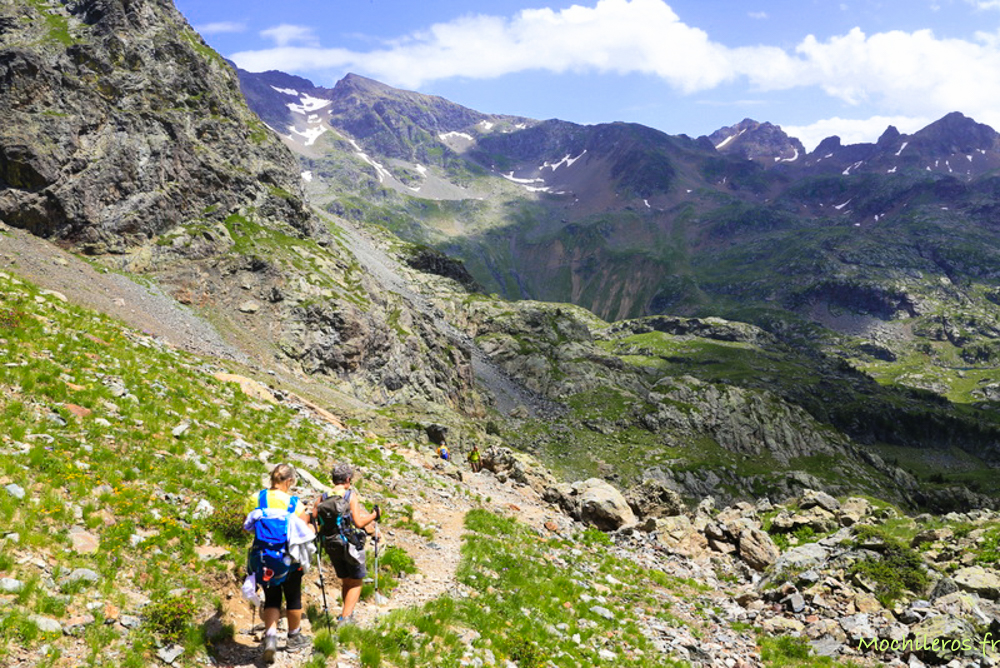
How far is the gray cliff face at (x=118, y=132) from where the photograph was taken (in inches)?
2985

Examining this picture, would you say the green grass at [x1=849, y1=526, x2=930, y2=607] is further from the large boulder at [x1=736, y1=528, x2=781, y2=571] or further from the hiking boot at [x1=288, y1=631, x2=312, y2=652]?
the hiking boot at [x1=288, y1=631, x2=312, y2=652]

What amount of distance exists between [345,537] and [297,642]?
231 centimetres

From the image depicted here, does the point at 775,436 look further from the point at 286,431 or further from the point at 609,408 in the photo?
the point at 286,431

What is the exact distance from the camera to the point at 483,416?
116250 mm

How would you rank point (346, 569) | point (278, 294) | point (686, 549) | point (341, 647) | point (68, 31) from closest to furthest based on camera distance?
point (341, 647) < point (346, 569) < point (686, 549) < point (278, 294) < point (68, 31)

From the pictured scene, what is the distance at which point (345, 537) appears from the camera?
40.9 feet

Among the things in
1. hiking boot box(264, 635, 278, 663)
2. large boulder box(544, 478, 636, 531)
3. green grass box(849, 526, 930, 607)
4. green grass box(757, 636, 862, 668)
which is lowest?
large boulder box(544, 478, 636, 531)

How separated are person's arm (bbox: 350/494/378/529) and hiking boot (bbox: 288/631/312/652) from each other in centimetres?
255

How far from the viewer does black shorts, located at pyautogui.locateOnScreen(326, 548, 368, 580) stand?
12.5 metres

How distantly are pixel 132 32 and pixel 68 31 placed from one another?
1042 centimetres

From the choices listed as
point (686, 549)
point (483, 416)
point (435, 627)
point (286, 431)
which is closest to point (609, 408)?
point (483, 416)

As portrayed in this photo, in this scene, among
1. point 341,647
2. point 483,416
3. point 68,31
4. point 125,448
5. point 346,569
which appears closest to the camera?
point 341,647

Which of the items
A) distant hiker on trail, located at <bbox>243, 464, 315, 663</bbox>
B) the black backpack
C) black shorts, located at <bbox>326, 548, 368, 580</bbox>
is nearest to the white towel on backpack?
distant hiker on trail, located at <bbox>243, 464, 315, 663</bbox>

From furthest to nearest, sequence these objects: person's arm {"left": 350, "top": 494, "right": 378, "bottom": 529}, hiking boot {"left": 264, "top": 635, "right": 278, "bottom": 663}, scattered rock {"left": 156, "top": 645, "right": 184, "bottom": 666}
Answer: person's arm {"left": 350, "top": 494, "right": 378, "bottom": 529} < hiking boot {"left": 264, "top": 635, "right": 278, "bottom": 663} < scattered rock {"left": 156, "top": 645, "right": 184, "bottom": 666}
